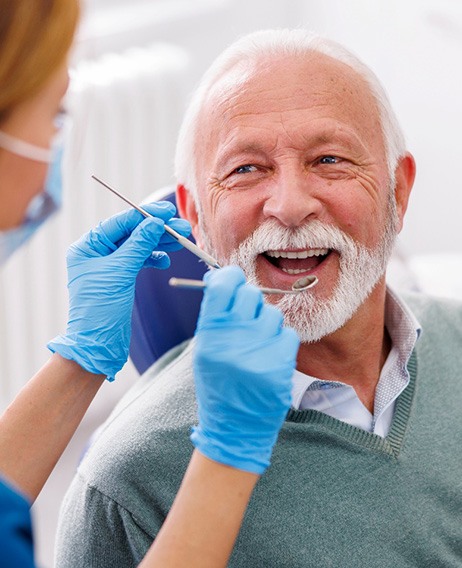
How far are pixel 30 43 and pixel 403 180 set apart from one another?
91cm

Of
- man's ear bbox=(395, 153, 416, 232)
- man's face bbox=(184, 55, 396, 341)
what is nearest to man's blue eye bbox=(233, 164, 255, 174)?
man's face bbox=(184, 55, 396, 341)

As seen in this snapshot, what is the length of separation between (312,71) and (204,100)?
0.68 feet

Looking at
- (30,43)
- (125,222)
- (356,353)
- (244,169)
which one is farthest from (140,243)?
(30,43)

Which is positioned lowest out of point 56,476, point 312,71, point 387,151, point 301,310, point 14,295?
point 56,476

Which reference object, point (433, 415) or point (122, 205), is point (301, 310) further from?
point (122, 205)

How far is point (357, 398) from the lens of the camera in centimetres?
166

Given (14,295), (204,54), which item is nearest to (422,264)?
(14,295)

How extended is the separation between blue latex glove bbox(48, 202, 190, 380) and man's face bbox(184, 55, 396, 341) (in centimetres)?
11

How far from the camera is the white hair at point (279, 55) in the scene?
169 cm

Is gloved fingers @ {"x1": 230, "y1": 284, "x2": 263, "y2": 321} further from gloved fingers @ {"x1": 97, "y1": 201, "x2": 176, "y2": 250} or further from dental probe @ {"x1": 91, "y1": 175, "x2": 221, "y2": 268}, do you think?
gloved fingers @ {"x1": 97, "y1": 201, "x2": 176, "y2": 250}

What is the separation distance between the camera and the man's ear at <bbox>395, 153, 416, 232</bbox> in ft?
5.80

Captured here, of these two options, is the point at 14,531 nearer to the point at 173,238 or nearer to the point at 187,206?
the point at 173,238

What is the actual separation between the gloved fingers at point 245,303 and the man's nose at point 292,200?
11.2 inches

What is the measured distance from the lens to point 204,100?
1.73 metres
